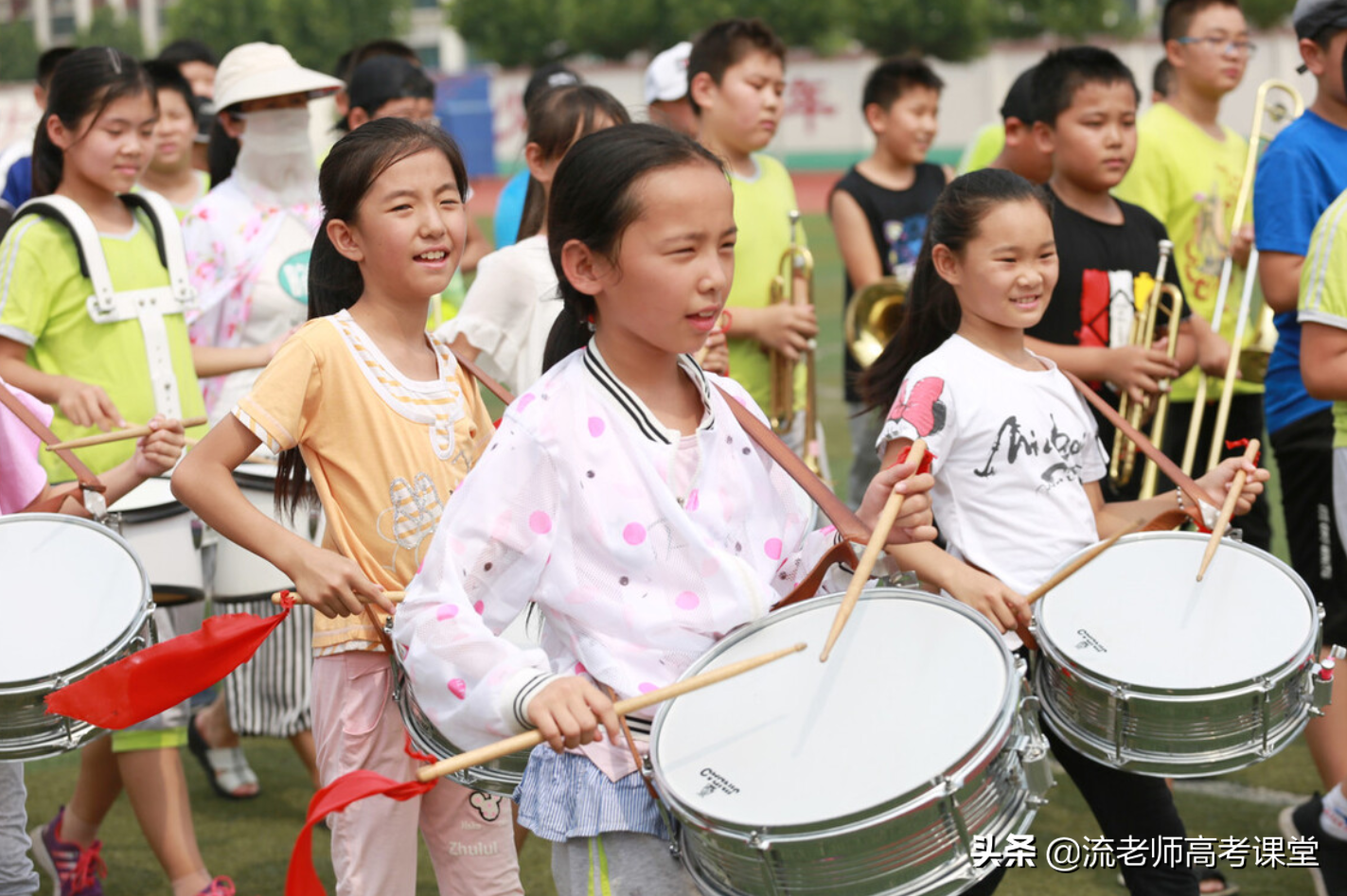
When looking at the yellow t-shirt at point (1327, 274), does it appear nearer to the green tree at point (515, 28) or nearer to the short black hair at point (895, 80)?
the short black hair at point (895, 80)

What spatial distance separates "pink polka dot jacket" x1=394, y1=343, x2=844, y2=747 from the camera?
237cm

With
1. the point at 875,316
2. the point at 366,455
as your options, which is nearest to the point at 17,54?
the point at 875,316

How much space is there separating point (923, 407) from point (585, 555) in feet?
3.45

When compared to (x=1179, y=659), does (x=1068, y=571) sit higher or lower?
higher

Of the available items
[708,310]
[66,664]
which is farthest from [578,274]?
[66,664]

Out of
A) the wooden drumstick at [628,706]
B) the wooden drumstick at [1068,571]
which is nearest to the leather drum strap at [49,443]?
the wooden drumstick at [628,706]

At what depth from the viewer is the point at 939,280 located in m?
3.65

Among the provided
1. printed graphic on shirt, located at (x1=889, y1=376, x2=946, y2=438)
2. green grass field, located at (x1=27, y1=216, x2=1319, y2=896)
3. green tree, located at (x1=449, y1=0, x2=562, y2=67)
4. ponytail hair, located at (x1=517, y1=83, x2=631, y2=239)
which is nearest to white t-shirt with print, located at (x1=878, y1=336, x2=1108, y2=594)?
printed graphic on shirt, located at (x1=889, y1=376, x2=946, y2=438)

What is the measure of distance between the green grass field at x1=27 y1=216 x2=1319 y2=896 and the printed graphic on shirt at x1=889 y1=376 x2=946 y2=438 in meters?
1.49

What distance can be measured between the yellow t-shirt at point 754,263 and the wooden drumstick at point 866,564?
2.67m

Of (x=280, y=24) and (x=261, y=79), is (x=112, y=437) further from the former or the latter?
(x=280, y=24)

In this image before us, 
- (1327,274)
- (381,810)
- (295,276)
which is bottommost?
(381,810)

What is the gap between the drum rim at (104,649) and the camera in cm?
302

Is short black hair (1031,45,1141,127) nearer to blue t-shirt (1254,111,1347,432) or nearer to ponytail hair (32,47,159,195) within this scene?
blue t-shirt (1254,111,1347,432)
